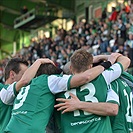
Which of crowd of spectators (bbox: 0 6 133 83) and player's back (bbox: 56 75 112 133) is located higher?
crowd of spectators (bbox: 0 6 133 83)

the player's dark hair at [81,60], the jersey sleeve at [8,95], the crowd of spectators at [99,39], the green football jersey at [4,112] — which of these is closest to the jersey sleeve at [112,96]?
the player's dark hair at [81,60]

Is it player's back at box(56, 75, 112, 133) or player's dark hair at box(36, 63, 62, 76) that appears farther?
player's dark hair at box(36, 63, 62, 76)

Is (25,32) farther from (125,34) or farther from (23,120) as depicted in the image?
(23,120)

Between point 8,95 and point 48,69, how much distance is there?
501mm

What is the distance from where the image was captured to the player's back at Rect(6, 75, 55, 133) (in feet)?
13.3

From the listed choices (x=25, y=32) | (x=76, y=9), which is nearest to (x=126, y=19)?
(x=76, y=9)

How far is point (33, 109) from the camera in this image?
4.09 m

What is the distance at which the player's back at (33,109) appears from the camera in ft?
13.3

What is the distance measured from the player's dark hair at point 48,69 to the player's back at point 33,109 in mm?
181

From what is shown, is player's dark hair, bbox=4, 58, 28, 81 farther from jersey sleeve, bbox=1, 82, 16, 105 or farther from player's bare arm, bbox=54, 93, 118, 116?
player's bare arm, bbox=54, 93, 118, 116

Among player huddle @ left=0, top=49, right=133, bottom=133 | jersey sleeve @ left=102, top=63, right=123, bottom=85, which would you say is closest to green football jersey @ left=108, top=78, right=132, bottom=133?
player huddle @ left=0, top=49, right=133, bottom=133

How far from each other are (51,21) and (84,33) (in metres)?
12.0

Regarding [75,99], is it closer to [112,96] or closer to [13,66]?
[112,96]

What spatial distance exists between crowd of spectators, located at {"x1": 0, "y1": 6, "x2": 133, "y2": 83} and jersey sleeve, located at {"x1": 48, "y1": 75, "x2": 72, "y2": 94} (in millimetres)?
9953
